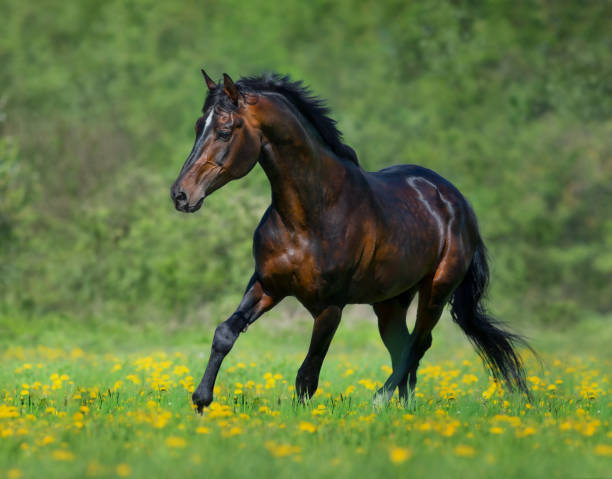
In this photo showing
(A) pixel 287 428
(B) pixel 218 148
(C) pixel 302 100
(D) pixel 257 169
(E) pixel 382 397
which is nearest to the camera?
(A) pixel 287 428

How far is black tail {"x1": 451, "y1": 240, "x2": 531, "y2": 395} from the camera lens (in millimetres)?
8180

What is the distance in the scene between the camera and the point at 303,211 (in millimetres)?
6465

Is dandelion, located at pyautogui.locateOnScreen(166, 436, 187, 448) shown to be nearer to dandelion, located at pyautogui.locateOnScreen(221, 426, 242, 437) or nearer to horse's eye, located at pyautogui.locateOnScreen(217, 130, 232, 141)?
dandelion, located at pyautogui.locateOnScreen(221, 426, 242, 437)

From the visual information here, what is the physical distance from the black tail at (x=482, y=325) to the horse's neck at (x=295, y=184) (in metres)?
2.43

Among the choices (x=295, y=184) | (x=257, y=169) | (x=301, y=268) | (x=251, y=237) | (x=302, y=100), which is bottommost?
(x=301, y=268)

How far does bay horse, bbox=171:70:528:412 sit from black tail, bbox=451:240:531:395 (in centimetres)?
109

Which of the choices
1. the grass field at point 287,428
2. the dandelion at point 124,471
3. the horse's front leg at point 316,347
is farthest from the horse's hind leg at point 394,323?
the dandelion at point 124,471

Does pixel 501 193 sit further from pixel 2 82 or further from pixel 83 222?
pixel 2 82

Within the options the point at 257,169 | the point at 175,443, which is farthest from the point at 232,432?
the point at 257,169

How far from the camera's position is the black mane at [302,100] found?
257 inches

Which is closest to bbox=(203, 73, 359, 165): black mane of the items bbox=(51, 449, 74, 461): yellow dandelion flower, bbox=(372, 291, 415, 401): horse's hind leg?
bbox=(372, 291, 415, 401): horse's hind leg

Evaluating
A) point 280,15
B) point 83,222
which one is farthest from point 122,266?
point 280,15

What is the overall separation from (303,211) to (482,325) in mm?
2644

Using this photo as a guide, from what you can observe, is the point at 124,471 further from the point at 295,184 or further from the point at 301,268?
the point at 295,184
